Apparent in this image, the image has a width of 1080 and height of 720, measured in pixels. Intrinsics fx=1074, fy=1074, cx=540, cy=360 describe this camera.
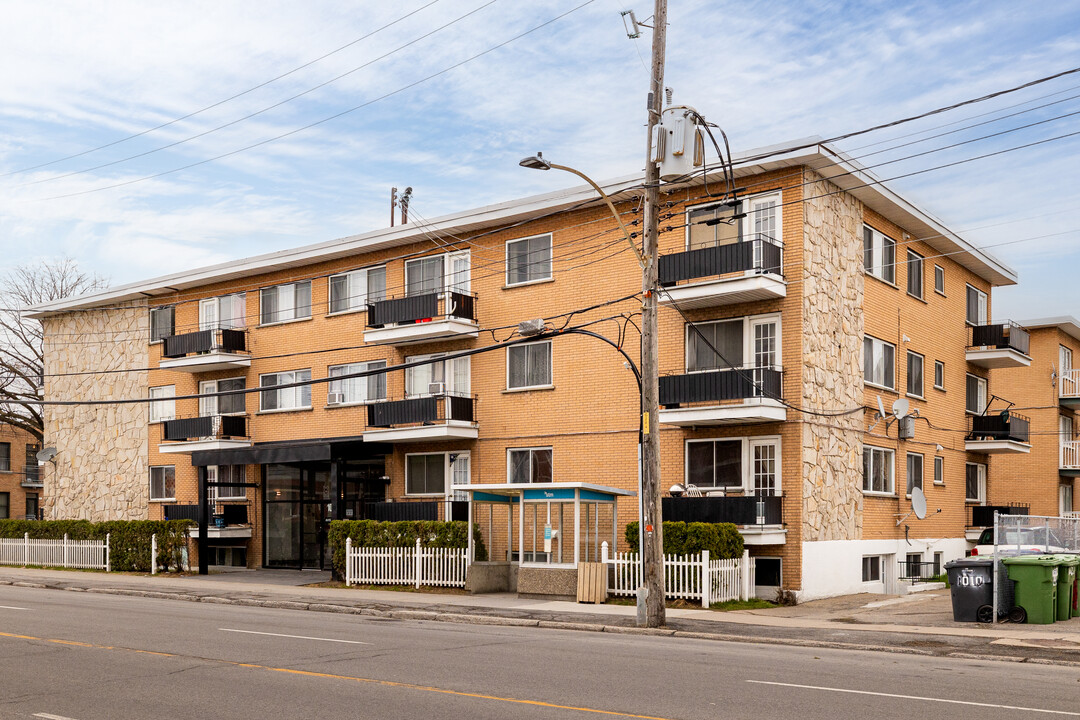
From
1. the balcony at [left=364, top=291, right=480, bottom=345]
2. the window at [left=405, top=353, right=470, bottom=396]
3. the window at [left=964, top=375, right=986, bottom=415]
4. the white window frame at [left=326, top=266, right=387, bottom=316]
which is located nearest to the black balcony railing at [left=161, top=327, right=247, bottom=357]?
the white window frame at [left=326, top=266, right=387, bottom=316]

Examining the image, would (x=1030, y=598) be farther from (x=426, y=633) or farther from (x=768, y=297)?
(x=426, y=633)

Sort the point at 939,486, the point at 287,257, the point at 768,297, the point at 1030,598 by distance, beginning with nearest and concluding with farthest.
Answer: the point at 1030,598
the point at 768,297
the point at 939,486
the point at 287,257

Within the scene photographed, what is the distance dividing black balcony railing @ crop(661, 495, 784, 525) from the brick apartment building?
79 mm

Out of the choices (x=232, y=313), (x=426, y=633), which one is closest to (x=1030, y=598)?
(x=426, y=633)

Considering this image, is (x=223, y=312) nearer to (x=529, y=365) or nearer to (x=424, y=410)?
(x=424, y=410)

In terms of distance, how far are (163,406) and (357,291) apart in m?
10.5

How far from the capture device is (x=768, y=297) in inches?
990

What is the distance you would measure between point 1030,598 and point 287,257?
24309 millimetres

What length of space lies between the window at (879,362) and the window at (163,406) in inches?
951

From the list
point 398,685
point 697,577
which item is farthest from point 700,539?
point 398,685

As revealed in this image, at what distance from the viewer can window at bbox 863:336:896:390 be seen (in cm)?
2870

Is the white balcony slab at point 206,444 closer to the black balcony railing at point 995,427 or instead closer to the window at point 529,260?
the window at point 529,260

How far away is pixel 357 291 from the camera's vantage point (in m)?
34.0

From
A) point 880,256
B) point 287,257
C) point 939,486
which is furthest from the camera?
point 287,257
